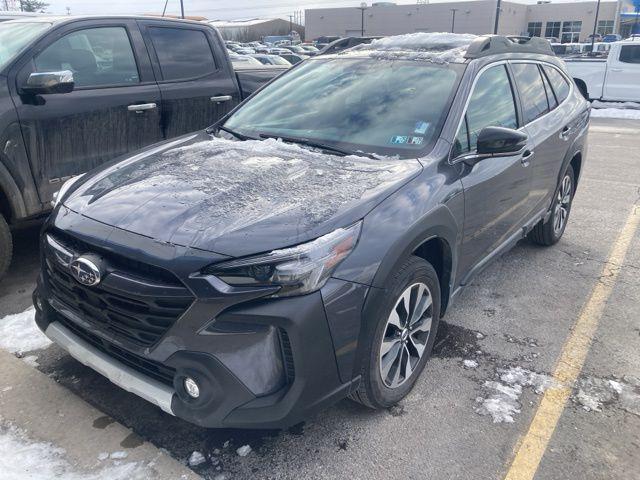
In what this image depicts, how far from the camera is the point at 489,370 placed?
331 cm

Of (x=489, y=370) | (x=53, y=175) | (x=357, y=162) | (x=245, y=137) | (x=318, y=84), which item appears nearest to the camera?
Answer: (x=357, y=162)

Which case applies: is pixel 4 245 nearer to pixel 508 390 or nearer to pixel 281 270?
pixel 281 270

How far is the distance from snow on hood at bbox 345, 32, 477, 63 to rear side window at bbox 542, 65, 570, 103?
39.7 inches

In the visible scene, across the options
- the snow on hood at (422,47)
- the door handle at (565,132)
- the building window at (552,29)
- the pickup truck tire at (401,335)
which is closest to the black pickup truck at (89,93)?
the snow on hood at (422,47)

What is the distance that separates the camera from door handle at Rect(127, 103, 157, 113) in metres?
4.70

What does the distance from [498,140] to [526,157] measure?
92 centimetres

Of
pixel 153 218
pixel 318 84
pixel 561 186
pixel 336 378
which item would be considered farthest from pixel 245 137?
pixel 561 186

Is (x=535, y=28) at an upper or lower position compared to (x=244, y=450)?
upper

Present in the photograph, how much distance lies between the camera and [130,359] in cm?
247

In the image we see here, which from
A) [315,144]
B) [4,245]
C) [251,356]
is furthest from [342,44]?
[251,356]

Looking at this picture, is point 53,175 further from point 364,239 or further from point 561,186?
point 561,186

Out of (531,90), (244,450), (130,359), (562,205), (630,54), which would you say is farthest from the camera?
(630,54)

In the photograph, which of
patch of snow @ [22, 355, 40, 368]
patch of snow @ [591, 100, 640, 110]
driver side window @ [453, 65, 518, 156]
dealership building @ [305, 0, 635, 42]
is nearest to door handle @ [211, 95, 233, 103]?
driver side window @ [453, 65, 518, 156]

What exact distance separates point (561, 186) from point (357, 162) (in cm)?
273
